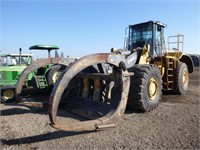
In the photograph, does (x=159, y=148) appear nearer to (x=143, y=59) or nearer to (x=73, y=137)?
(x=73, y=137)

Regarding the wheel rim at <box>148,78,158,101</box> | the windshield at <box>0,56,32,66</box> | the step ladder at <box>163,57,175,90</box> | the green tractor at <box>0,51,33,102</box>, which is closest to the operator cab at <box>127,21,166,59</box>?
the step ladder at <box>163,57,175,90</box>

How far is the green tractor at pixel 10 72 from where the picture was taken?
740 cm

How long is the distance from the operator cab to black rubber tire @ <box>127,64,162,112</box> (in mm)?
2095

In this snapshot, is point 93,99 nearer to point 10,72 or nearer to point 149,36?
point 149,36

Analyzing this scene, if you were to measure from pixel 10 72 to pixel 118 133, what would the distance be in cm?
552

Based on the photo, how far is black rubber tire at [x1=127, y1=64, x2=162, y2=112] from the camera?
509 centimetres

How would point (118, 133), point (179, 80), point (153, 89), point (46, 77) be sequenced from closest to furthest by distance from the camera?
point (118, 133)
point (153, 89)
point (179, 80)
point (46, 77)

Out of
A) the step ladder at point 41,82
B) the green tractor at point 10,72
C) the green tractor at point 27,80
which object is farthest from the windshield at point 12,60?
the step ladder at point 41,82

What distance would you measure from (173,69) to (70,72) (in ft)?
16.9

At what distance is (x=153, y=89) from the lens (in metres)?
5.57

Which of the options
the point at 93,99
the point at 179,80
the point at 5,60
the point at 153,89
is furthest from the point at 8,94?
the point at 179,80

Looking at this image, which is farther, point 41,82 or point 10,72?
point 10,72

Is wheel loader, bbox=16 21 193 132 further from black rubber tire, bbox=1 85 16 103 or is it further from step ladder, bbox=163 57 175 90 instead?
black rubber tire, bbox=1 85 16 103

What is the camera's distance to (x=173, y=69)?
25.3ft
